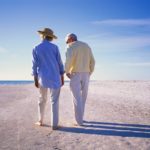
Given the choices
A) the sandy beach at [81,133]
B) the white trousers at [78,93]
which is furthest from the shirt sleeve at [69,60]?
the sandy beach at [81,133]

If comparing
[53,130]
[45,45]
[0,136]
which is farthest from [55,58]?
[0,136]

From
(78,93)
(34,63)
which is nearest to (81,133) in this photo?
(78,93)

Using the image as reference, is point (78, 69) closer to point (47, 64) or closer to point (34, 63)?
point (47, 64)

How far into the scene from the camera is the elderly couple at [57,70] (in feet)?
27.9

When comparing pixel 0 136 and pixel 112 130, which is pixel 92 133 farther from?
pixel 0 136

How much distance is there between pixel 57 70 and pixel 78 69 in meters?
0.58

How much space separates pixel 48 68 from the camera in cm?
854

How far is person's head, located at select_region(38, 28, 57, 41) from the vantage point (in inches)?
338

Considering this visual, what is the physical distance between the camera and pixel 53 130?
8289 millimetres

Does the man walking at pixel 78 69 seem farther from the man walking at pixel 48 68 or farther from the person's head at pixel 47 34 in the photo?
the person's head at pixel 47 34

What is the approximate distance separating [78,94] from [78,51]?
1.07 meters


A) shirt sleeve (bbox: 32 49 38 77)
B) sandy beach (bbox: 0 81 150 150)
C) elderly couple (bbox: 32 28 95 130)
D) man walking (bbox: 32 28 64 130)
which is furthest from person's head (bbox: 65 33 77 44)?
sandy beach (bbox: 0 81 150 150)

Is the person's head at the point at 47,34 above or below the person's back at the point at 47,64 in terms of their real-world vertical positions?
above

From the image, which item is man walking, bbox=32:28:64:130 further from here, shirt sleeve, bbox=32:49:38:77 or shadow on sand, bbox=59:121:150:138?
shadow on sand, bbox=59:121:150:138
